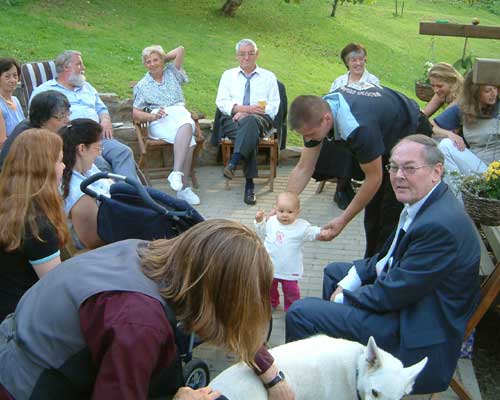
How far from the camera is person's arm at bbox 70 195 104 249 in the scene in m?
3.50

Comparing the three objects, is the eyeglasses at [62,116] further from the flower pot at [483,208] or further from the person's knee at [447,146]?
the person's knee at [447,146]

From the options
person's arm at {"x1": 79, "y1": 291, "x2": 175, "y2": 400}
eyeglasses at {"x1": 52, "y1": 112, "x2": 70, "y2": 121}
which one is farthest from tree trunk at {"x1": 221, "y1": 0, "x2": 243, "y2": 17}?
person's arm at {"x1": 79, "y1": 291, "x2": 175, "y2": 400}

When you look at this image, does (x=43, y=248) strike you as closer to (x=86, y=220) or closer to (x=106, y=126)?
→ (x=86, y=220)

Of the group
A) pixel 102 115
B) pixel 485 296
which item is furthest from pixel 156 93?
pixel 485 296

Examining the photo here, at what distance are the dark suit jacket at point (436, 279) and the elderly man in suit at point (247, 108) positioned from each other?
11.7ft

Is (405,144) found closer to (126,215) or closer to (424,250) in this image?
(424,250)

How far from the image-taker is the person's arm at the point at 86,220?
3504 mm

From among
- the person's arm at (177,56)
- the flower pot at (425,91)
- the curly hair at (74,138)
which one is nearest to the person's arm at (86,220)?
the curly hair at (74,138)

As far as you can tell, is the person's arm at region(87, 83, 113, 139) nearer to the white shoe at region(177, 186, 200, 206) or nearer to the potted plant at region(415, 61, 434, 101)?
the white shoe at region(177, 186, 200, 206)

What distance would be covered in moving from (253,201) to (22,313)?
178 inches

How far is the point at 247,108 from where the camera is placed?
656 centimetres

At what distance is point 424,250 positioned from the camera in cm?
270

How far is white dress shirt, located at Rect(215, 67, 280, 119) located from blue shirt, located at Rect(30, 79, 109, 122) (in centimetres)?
143

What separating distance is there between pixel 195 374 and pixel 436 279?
1.34 metres
